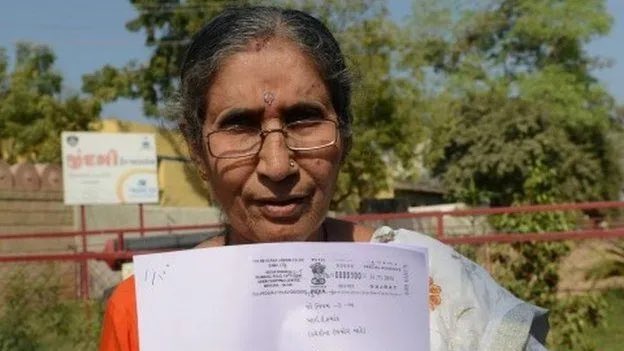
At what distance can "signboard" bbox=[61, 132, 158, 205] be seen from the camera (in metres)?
17.2

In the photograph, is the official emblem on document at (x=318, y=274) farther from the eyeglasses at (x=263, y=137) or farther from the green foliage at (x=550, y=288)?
the green foliage at (x=550, y=288)

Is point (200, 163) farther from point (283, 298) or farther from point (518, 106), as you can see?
point (518, 106)

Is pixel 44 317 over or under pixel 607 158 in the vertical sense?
under

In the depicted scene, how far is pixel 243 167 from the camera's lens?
150 centimetres

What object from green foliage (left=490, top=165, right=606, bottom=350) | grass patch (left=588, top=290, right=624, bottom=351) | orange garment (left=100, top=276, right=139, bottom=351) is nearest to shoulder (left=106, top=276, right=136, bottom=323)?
orange garment (left=100, top=276, right=139, bottom=351)

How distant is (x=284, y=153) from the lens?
4.83ft

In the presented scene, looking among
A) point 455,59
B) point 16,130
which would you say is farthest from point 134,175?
point 455,59

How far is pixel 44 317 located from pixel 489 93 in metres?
20.9

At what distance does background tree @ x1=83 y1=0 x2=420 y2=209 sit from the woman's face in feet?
51.9

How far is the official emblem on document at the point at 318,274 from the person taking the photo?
1307 millimetres

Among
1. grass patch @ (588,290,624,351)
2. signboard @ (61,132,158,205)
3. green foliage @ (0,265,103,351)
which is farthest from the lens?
signboard @ (61,132,158,205)

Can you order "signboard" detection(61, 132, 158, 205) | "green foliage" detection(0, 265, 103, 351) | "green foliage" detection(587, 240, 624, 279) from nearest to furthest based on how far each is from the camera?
1. "green foliage" detection(0, 265, 103, 351)
2. "green foliage" detection(587, 240, 624, 279)
3. "signboard" detection(61, 132, 158, 205)

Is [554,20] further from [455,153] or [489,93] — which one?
[455,153]

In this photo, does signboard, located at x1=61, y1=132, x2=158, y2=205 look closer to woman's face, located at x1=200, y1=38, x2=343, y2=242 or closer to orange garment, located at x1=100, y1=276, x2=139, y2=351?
orange garment, located at x1=100, y1=276, x2=139, y2=351
